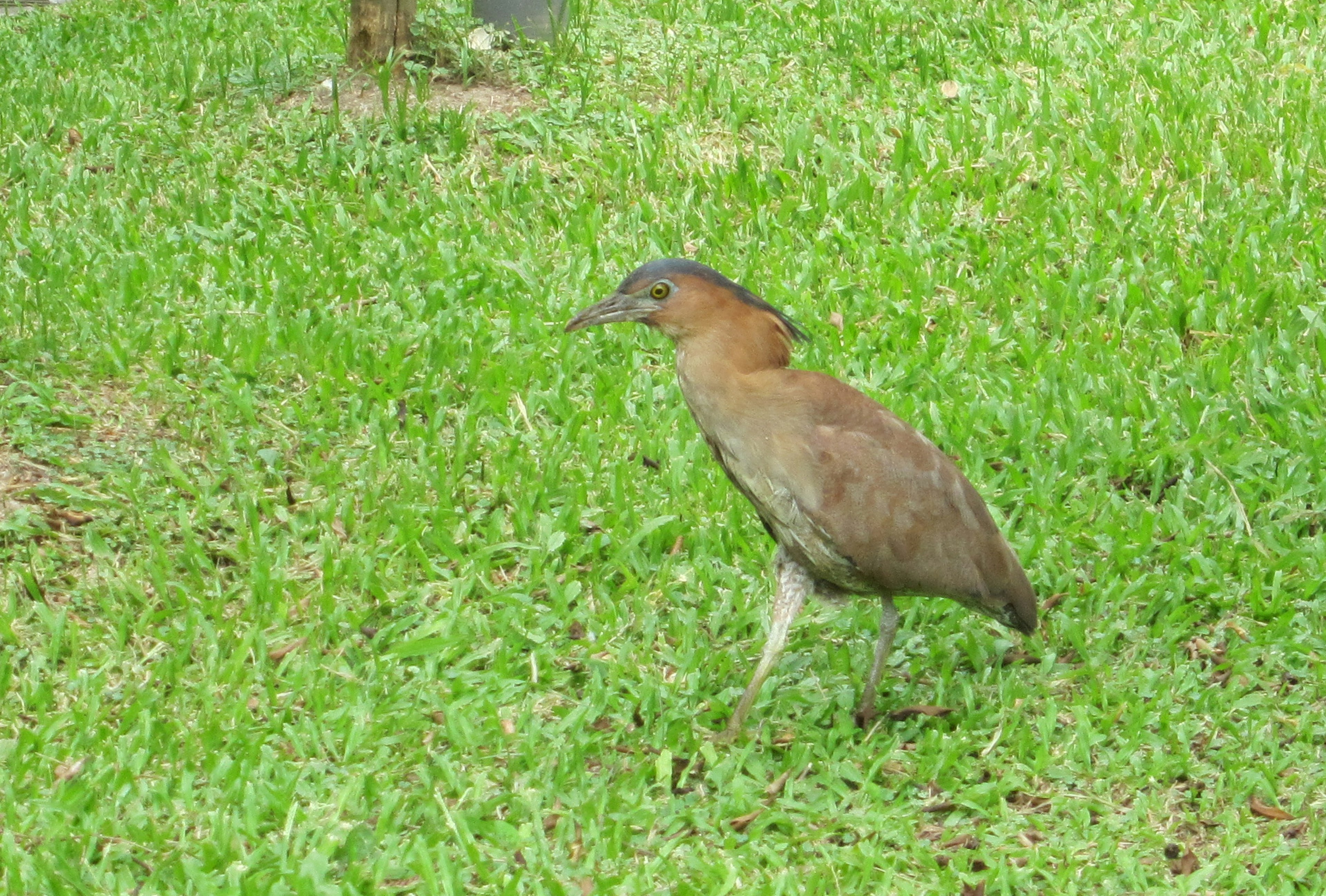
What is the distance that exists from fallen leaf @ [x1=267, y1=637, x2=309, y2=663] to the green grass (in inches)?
0.7

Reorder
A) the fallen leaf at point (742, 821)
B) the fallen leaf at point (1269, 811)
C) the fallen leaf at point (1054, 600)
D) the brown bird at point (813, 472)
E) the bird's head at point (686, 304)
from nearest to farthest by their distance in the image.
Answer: the fallen leaf at point (1269, 811) → the fallen leaf at point (742, 821) → the brown bird at point (813, 472) → the bird's head at point (686, 304) → the fallen leaf at point (1054, 600)

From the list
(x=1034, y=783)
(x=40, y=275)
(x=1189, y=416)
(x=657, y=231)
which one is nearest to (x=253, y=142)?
(x=40, y=275)

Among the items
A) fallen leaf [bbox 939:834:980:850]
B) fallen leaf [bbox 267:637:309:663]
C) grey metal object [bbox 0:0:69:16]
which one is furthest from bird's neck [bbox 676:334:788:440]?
grey metal object [bbox 0:0:69:16]

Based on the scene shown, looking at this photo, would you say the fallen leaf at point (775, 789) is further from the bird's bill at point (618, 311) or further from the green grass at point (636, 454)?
the bird's bill at point (618, 311)

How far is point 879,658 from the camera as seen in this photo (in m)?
4.91

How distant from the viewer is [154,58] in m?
9.43

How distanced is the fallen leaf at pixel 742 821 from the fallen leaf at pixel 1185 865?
3.68 feet

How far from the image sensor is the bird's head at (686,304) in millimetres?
4746

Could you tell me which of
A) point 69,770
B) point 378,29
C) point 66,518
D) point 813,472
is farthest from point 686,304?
point 378,29

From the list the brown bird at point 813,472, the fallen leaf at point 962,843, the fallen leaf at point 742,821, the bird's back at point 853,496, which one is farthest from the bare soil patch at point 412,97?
the fallen leaf at point 962,843

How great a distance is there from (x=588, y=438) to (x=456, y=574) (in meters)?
0.93

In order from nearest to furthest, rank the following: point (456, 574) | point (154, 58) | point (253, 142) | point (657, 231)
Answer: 1. point (456, 574)
2. point (657, 231)
3. point (253, 142)
4. point (154, 58)

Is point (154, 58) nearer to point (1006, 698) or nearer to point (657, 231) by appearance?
point (657, 231)

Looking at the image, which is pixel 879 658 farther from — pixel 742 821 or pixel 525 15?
pixel 525 15
